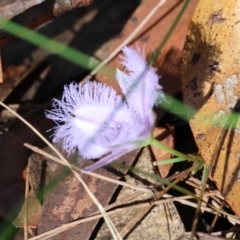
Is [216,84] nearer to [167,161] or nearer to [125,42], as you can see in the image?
[167,161]

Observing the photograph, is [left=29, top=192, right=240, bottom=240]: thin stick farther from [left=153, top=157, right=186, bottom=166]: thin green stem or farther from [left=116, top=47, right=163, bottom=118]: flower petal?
[left=116, top=47, right=163, bottom=118]: flower petal

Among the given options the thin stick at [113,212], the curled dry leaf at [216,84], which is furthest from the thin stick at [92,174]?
the curled dry leaf at [216,84]

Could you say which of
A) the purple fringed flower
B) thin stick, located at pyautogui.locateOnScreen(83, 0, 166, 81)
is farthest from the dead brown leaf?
thin stick, located at pyautogui.locateOnScreen(83, 0, 166, 81)

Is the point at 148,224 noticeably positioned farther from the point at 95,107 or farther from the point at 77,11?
Result: the point at 77,11

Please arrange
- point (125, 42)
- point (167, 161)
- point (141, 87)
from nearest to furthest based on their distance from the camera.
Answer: point (141, 87) → point (167, 161) → point (125, 42)

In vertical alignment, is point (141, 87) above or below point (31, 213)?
above

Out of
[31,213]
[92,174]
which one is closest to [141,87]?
[92,174]
